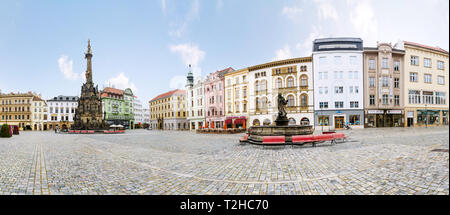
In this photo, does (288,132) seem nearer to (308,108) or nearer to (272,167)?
(272,167)

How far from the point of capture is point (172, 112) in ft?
182

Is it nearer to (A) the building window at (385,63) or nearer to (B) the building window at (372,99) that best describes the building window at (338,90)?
(B) the building window at (372,99)

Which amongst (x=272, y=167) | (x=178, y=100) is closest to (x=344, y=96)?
(x=272, y=167)

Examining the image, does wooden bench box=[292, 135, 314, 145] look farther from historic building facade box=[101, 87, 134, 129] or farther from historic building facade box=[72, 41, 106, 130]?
historic building facade box=[101, 87, 134, 129]

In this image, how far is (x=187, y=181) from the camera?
15.2 ft

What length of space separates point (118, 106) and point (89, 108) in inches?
1412

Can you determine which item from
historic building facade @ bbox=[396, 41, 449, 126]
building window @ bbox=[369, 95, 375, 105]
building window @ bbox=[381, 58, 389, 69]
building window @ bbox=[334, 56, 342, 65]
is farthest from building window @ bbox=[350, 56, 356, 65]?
historic building facade @ bbox=[396, 41, 449, 126]

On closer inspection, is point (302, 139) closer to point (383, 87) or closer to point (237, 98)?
point (237, 98)

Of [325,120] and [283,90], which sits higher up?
[283,90]

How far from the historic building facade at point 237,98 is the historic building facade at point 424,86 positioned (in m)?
26.4

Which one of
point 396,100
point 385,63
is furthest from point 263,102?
point 396,100

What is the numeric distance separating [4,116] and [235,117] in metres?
78.1

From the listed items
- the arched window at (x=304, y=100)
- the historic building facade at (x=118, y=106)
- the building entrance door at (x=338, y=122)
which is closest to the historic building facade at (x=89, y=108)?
the historic building facade at (x=118, y=106)

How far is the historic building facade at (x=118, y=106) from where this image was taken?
66.8m
